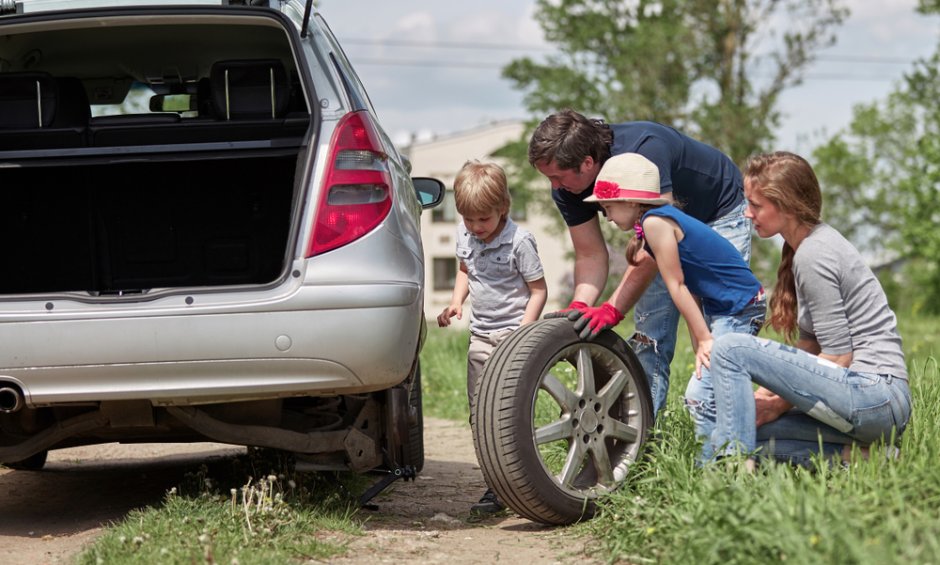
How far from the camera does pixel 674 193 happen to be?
4.60m

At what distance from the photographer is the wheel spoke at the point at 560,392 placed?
4.04 meters

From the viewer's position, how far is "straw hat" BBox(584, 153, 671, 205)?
4.07m

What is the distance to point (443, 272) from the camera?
5281 cm

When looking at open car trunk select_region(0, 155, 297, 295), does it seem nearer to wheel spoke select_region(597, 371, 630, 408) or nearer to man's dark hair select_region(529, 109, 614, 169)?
man's dark hair select_region(529, 109, 614, 169)

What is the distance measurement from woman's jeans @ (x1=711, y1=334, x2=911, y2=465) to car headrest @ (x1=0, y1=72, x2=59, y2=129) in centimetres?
249

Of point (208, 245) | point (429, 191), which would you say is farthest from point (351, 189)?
point (429, 191)

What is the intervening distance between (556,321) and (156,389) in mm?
1376

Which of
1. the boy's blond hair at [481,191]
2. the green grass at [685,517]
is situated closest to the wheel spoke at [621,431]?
the green grass at [685,517]

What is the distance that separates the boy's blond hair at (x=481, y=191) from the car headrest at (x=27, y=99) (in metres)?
1.56

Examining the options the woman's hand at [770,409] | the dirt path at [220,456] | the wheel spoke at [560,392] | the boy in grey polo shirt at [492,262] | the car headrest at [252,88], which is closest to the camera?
the dirt path at [220,456]

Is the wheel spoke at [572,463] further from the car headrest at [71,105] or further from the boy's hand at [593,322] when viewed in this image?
the car headrest at [71,105]

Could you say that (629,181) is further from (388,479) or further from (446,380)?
(446,380)

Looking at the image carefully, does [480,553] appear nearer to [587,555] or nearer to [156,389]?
[587,555]

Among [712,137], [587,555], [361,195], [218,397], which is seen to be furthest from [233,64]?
[712,137]
